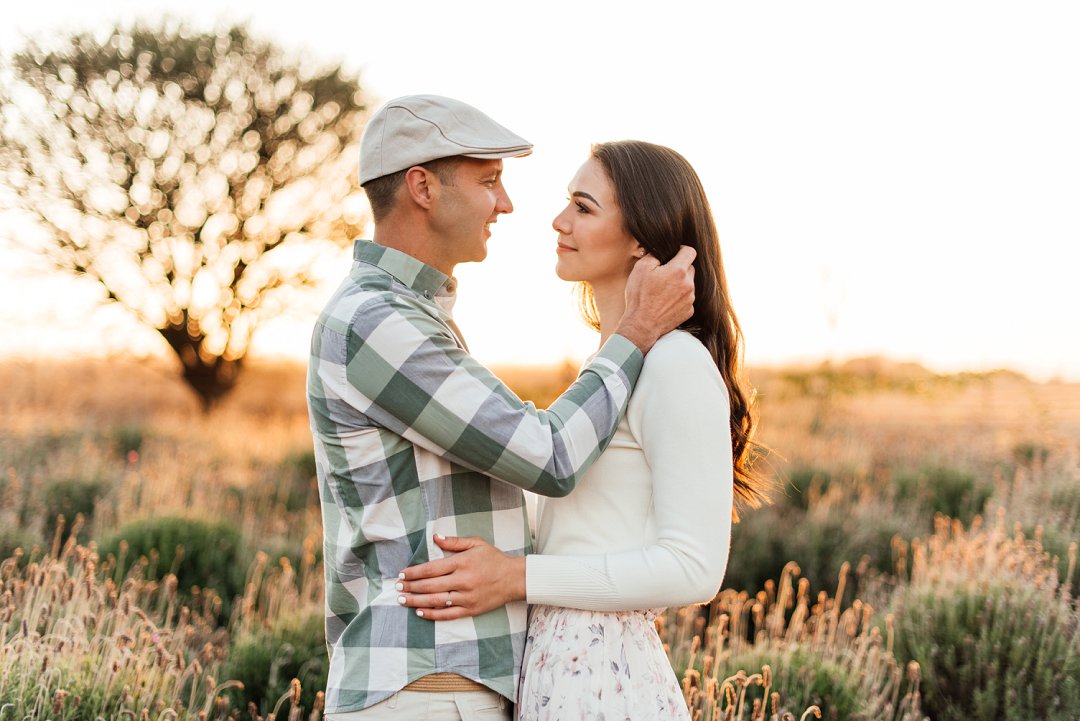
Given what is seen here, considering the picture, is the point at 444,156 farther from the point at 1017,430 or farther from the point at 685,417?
the point at 1017,430

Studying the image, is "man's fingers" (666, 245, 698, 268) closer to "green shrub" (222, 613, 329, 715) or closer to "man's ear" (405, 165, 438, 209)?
"man's ear" (405, 165, 438, 209)

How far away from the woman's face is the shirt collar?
0.49 meters

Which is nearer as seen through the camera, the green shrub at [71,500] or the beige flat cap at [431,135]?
the beige flat cap at [431,135]

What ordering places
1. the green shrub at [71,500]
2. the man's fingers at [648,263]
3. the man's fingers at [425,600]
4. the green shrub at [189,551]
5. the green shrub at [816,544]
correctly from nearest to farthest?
the man's fingers at [425,600] → the man's fingers at [648,263] → the green shrub at [189,551] → the green shrub at [816,544] → the green shrub at [71,500]

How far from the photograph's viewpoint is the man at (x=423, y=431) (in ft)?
6.97

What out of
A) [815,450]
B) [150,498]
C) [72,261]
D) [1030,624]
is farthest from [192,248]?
[1030,624]

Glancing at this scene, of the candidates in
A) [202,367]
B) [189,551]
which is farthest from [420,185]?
[202,367]

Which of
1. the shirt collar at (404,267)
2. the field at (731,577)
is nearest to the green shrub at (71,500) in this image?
the field at (731,577)

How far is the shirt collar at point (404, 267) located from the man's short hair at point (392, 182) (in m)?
0.10

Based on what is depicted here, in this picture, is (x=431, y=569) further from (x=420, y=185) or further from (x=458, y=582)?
(x=420, y=185)

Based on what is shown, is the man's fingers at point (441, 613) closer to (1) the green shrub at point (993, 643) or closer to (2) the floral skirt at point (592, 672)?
(2) the floral skirt at point (592, 672)

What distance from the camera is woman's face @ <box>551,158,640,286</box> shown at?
2711mm

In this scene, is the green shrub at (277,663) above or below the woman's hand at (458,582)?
below

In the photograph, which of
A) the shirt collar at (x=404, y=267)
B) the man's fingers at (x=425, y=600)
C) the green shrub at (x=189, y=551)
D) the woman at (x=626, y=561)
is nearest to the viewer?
the man's fingers at (x=425, y=600)
